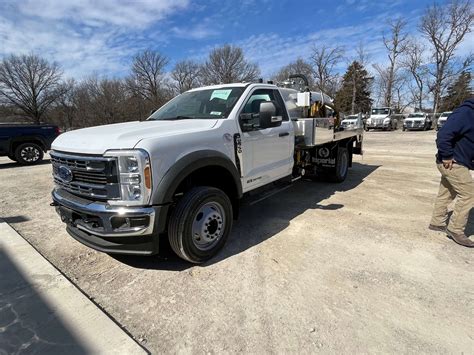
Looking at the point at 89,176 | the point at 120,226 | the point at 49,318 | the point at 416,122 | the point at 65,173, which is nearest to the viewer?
the point at 49,318

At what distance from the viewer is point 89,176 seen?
9.88 feet

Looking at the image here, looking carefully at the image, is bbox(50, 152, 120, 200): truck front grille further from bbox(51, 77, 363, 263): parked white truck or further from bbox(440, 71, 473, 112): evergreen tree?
bbox(440, 71, 473, 112): evergreen tree

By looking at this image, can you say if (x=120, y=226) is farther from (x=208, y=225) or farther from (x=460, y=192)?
(x=460, y=192)

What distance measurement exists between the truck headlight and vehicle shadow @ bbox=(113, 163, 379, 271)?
70cm

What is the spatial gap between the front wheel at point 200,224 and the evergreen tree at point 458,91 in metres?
54.0

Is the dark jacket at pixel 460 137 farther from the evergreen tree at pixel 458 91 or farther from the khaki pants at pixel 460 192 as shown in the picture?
the evergreen tree at pixel 458 91

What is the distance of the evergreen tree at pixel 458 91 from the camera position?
150 feet

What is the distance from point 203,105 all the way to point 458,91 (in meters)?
55.3

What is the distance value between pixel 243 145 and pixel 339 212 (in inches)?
90.1

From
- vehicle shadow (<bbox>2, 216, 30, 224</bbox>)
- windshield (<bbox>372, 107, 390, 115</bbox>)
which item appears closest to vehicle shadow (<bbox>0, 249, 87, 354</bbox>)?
vehicle shadow (<bbox>2, 216, 30, 224</bbox>)

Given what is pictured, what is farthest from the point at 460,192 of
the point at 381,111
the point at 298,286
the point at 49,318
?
the point at 381,111

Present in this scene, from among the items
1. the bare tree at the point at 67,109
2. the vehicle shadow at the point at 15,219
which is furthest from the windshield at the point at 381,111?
the bare tree at the point at 67,109

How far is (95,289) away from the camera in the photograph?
10.0ft

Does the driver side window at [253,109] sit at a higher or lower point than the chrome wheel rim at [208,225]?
higher
